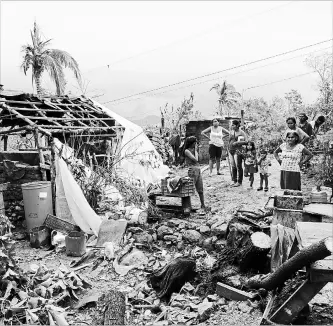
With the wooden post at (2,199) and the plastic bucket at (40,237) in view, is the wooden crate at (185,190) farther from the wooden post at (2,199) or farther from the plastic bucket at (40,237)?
the wooden post at (2,199)

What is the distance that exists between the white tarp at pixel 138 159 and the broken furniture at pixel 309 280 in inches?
249

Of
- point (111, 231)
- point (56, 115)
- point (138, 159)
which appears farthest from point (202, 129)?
point (111, 231)

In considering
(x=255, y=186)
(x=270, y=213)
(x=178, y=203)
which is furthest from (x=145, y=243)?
(x=255, y=186)

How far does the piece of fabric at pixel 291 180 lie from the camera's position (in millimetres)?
6174

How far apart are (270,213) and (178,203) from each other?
7.33 ft

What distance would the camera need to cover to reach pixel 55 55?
1798 centimetres

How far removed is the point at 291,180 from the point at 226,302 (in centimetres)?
277

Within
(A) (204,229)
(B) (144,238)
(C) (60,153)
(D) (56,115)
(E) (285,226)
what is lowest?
(B) (144,238)

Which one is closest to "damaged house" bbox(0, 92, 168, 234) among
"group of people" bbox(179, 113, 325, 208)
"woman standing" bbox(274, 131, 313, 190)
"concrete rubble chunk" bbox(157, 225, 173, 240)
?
"concrete rubble chunk" bbox(157, 225, 173, 240)

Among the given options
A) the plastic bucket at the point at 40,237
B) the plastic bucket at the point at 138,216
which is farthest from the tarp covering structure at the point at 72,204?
the plastic bucket at the point at 138,216

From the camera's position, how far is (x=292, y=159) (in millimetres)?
6090

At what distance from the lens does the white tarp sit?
9884mm

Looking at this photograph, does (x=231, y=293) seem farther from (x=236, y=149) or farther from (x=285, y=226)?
(x=236, y=149)

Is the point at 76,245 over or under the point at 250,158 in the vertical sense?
under
